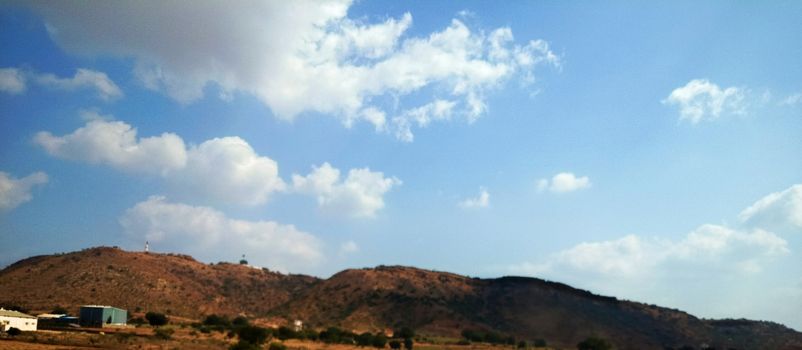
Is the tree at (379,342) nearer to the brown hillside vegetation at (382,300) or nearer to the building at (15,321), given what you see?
the brown hillside vegetation at (382,300)

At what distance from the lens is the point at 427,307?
9012 cm

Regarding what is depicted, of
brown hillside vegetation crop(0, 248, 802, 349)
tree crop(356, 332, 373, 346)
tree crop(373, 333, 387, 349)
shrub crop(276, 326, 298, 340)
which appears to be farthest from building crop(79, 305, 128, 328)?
tree crop(373, 333, 387, 349)

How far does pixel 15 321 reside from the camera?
5028 cm

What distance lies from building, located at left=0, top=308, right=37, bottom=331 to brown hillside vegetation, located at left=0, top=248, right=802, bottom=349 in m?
27.6

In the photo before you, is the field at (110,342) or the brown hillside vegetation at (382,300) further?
the brown hillside vegetation at (382,300)

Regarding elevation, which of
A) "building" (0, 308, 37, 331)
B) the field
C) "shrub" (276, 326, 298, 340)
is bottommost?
"shrub" (276, 326, 298, 340)

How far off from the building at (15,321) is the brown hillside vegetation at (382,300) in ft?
90.5

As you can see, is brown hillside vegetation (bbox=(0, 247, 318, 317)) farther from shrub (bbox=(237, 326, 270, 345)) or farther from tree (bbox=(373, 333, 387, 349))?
tree (bbox=(373, 333, 387, 349))

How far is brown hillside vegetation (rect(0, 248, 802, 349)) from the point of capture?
8356 cm

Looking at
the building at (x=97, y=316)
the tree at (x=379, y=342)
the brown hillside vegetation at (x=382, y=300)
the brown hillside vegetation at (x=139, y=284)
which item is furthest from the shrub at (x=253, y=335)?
the brown hillside vegetation at (x=139, y=284)

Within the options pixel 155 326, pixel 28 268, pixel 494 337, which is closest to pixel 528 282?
pixel 494 337

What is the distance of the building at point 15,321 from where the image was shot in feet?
162

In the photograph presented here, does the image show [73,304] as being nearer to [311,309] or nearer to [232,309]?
[232,309]

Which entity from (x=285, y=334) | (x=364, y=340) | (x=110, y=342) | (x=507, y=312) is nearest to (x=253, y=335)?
(x=285, y=334)
